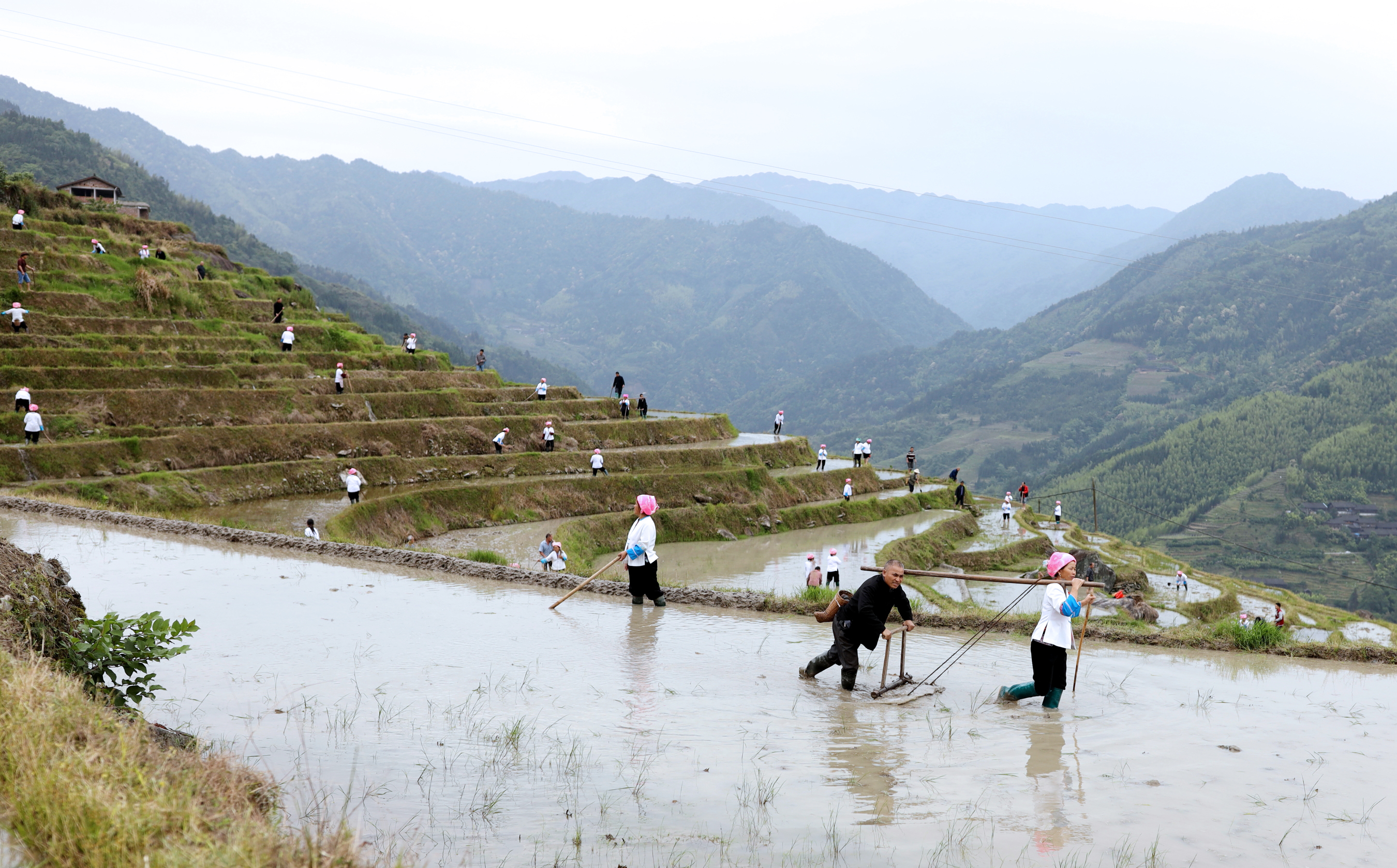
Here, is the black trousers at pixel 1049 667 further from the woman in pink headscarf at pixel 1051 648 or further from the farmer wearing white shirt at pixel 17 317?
the farmer wearing white shirt at pixel 17 317

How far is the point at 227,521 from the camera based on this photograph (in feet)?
71.1

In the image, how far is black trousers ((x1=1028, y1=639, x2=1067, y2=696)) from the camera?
9.16 meters

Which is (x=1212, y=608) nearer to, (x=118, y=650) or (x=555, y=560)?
(x=555, y=560)

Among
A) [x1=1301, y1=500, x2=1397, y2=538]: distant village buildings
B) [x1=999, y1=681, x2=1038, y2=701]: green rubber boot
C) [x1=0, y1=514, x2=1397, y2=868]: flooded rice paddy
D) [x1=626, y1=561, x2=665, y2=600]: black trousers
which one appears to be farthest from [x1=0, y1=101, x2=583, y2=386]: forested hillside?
[x1=999, y1=681, x2=1038, y2=701]: green rubber boot

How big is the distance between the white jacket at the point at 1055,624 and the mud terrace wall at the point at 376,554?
5645 millimetres

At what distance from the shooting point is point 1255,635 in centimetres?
1308

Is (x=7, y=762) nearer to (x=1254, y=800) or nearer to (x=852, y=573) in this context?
(x=1254, y=800)

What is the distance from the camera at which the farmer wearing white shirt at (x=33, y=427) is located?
23.7m

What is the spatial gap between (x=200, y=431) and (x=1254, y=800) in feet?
91.6

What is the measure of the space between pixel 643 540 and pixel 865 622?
4.51 metres

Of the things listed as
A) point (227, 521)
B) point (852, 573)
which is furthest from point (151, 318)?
point (852, 573)

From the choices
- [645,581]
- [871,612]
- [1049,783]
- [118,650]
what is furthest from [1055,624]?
[118,650]

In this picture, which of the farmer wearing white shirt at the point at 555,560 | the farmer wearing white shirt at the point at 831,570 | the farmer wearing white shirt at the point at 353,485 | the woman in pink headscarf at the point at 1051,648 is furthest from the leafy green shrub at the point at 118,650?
the farmer wearing white shirt at the point at 353,485

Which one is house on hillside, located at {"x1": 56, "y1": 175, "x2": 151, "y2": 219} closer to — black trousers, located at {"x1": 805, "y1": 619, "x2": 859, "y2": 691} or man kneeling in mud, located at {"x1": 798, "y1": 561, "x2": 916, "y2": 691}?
black trousers, located at {"x1": 805, "y1": 619, "x2": 859, "y2": 691}
